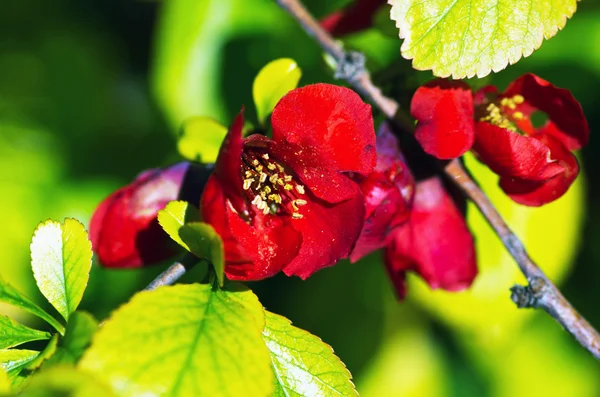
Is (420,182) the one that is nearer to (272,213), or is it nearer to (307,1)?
(272,213)

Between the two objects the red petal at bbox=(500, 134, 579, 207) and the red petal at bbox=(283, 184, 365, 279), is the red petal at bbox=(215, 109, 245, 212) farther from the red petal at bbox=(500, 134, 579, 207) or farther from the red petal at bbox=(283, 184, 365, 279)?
the red petal at bbox=(500, 134, 579, 207)

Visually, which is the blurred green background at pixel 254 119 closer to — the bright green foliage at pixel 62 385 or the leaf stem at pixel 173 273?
the leaf stem at pixel 173 273

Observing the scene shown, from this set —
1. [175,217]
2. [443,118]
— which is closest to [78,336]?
[175,217]

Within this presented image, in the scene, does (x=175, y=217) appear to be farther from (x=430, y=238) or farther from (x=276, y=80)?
(x=430, y=238)

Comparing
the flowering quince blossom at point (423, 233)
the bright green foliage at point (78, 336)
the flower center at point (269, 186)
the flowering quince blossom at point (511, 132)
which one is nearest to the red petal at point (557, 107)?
the flowering quince blossom at point (511, 132)

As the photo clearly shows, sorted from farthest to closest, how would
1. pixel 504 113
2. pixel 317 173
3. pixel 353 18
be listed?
pixel 353 18 < pixel 504 113 < pixel 317 173

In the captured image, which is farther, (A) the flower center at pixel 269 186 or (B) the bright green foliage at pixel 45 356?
(A) the flower center at pixel 269 186
